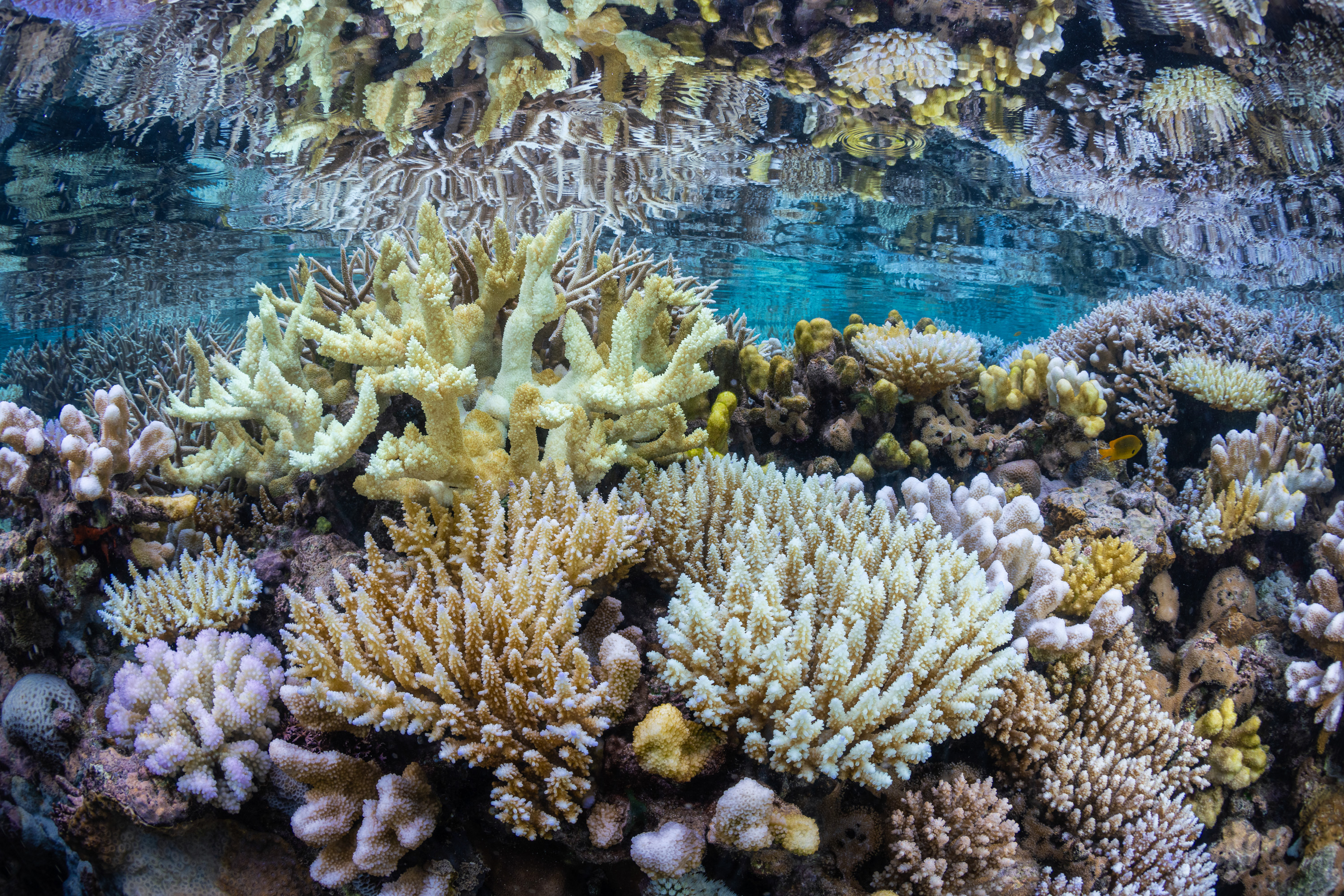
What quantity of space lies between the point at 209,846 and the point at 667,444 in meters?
2.51

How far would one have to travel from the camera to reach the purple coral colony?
7.39ft

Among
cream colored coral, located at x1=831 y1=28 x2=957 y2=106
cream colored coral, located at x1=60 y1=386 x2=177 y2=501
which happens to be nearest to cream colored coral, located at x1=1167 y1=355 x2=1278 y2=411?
cream colored coral, located at x1=831 y1=28 x2=957 y2=106

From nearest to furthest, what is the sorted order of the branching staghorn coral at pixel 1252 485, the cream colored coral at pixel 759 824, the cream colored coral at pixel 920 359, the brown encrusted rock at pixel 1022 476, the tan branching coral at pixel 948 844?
the cream colored coral at pixel 759 824
the tan branching coral at pixel 948 844
the branching staghorn coral at pixel 1252 485
the cream colored coral at pixel 920 359
the brown encrusted rock at pixel 1022 476

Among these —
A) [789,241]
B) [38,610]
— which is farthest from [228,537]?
[789,241]

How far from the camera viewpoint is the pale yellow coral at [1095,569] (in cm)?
353

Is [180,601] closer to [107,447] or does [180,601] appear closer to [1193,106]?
[107,447]

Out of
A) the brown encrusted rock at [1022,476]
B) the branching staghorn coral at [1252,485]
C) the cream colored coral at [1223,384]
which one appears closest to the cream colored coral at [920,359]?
the brown encrusted rock at [1022,476]

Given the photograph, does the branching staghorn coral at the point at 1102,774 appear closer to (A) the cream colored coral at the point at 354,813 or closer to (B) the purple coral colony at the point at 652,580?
(B) the purple coral colony at the point at 652,580

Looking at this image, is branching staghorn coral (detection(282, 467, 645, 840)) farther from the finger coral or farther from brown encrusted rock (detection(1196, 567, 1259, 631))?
brown encrusted rock (detection(1196, 567, 1259, 631))

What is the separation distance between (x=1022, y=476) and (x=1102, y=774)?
2.21m

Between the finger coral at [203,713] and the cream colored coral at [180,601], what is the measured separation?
124 mm

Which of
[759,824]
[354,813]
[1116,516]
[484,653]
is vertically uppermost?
[484,653]

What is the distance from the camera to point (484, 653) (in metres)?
2.15

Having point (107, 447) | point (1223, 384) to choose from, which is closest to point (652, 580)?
point (107, 447)
